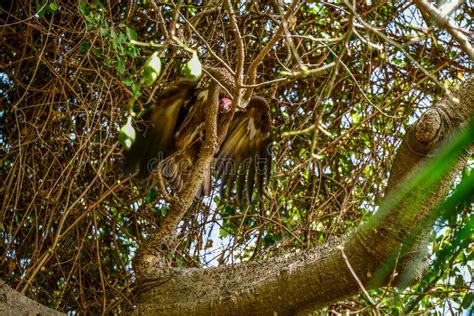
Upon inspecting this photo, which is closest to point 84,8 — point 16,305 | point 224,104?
point 224,104

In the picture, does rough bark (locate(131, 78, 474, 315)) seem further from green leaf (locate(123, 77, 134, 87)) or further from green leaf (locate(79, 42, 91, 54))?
green leaf (locate(79, 42, 91, 54))

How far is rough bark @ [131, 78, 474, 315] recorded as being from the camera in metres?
1.38

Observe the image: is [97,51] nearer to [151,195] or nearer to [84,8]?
[84,8]

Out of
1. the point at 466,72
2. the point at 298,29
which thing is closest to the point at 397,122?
the point at 466,72

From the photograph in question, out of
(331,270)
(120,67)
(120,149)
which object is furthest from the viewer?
→ (120,149)

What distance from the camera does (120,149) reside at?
10.8 ft

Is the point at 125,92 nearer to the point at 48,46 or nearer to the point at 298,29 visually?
the point at 48,46

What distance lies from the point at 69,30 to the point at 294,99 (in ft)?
3.68

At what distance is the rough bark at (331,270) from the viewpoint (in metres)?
1.38

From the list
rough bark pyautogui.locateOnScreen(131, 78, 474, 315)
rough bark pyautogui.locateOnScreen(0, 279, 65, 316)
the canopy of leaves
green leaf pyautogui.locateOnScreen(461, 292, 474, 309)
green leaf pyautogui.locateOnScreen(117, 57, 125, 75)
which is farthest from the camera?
the canopy of leaves

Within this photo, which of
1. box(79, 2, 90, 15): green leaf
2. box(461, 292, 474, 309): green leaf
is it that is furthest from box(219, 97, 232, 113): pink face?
box(461, 292, 474, 309): green leaf

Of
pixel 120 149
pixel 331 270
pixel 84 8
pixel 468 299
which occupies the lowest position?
pixel 468 299

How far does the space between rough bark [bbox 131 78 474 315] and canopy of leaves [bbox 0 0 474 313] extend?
0.98m

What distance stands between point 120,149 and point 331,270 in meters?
1.78
